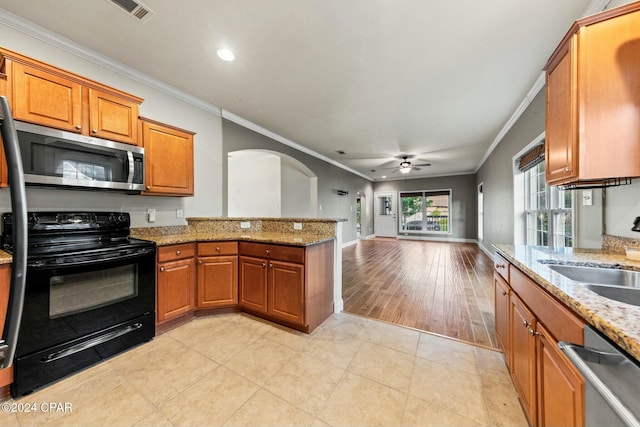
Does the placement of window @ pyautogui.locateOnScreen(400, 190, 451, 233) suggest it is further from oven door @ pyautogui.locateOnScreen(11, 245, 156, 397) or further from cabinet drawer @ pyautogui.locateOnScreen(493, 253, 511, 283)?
oven door @ pyautogui.locateOnScreen(11, 245, 156, 397)

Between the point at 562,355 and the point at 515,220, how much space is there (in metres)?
3.79

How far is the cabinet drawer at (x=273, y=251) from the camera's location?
2211 mm

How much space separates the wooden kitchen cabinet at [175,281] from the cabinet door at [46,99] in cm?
123

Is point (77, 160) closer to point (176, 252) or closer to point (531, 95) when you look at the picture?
point (176, 252)

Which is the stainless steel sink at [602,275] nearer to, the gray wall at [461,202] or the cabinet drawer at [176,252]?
the cabinet drawer at [176,252]

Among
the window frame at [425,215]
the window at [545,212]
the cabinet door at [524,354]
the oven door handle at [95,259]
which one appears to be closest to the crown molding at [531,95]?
the window at [545,212]

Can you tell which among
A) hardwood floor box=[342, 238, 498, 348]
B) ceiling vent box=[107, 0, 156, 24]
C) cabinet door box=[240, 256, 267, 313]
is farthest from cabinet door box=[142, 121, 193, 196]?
hardwood floor box=[342, 238, 498, 348]

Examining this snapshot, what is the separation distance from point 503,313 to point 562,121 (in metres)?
1.30

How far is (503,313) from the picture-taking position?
1.67 m

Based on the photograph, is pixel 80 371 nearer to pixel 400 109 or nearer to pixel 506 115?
pixel 400 109

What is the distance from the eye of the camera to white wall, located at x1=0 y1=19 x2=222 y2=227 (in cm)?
193

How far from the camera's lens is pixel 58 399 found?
4.79ft

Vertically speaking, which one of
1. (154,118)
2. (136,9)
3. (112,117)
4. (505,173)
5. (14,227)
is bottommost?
(14,227)

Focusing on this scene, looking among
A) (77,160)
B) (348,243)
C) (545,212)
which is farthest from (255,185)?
(545,212)
